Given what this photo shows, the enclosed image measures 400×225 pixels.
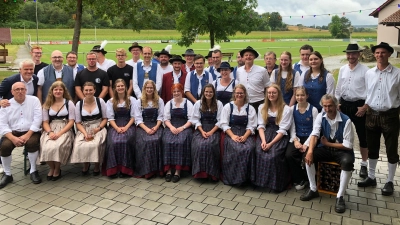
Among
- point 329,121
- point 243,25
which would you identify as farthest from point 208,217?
point 243,25

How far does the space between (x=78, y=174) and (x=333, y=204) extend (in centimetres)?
372

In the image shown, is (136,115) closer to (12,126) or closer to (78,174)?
(78,174)

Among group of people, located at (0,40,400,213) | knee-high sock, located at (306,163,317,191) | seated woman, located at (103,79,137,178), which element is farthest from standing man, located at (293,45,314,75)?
seated woman, located at (103,79,137,178)

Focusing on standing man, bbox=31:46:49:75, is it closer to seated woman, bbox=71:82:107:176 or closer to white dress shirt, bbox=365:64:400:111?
seated woman, bbox=71:82:107:176

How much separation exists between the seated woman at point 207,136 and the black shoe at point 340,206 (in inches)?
65.2

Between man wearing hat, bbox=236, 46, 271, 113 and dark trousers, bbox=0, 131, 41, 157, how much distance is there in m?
3.23

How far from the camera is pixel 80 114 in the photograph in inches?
216

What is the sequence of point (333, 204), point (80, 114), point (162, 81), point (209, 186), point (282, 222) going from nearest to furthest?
point (282, 222) → point (333, 204) → point (209, 186) → point (80, 114) → point (162, 81)

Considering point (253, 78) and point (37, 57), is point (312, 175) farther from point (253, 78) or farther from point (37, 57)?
point (37, 57)

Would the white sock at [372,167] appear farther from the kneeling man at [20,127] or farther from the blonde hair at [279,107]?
the kneeling man at [20,127]

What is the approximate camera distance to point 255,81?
5.69 metres

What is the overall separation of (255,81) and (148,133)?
1.86m

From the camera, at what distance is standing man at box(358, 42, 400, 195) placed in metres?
4.57

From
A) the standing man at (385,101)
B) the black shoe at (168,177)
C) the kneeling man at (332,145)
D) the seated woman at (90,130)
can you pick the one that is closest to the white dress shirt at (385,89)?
the standing man at (385,101)
